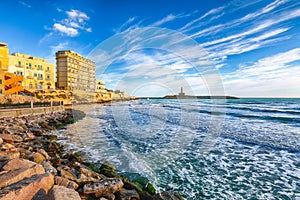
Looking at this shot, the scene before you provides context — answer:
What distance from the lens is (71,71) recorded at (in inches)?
2302

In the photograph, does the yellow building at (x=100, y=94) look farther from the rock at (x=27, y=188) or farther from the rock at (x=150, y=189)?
the rock at (x=27, y=188)

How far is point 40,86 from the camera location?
38.8 meters

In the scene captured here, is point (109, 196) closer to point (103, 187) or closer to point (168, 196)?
point (103, 187)

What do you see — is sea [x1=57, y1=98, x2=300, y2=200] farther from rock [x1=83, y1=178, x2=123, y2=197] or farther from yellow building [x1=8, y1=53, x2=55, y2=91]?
yellow building [x1=8, y1=53, x2=55, y2=91]

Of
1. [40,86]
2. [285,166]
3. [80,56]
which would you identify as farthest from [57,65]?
[285,166]

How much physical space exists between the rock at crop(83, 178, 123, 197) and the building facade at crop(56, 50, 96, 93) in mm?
56973

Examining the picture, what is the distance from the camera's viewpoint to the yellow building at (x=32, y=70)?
34.4 metres

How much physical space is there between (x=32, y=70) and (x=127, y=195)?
43.2 meters

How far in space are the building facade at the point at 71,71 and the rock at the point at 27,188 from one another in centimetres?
5751

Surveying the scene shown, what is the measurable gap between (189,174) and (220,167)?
5.23ft

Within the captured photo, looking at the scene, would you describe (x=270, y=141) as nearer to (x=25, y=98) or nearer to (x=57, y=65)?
(x=25, y=98)

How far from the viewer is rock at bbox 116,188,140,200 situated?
157 inches

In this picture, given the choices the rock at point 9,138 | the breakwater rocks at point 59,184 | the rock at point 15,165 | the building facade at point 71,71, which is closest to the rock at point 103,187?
the breakwater rocks at point 59,184

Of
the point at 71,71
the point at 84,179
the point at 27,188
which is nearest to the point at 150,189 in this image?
the point at 84,179
